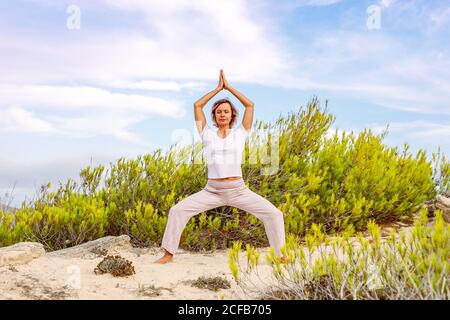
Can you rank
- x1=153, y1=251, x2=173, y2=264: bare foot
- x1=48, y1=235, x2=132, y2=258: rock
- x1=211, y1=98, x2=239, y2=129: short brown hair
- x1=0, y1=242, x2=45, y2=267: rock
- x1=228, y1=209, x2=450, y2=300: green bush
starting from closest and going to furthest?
x1=228, y1=209, x2=450, y2=300: green bush
x1=0, y1=242, x2=45, y2=267: rock
x1=153, y1=251, x2=173, y2=264: bare foot
x1=211, y1=98, x2=239, y2=129: short brown hair
x1=48, y1=235, x2=132, y2=258: rock

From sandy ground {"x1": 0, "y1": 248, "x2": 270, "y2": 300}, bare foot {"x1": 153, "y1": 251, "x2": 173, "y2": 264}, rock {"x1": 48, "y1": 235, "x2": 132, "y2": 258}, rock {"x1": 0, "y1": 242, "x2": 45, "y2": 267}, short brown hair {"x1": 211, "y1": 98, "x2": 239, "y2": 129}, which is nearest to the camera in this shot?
sandy ground {"x1": 0, "y1": 248, "x2": 270, "y2": 300}

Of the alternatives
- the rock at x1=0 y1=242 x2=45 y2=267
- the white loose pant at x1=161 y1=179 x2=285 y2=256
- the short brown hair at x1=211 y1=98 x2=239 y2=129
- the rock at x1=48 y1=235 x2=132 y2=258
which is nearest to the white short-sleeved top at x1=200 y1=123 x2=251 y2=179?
the white loose pant at x1=161 y1=179 x2=285 y2=256

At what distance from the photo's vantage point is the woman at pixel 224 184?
7.05 meters

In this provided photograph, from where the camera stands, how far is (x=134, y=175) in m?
9.79

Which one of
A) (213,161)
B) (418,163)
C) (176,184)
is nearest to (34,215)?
(176,184)

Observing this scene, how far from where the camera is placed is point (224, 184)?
702 centimetres

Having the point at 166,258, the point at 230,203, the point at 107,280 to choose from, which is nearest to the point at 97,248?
the point at 166,258

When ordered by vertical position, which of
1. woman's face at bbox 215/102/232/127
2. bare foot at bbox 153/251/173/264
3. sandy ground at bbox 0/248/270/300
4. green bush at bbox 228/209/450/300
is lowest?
sandy ground at bbox 0/248/270/300

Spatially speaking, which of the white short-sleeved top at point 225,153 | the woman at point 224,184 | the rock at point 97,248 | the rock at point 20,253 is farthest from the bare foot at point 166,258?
the rock at point 20,253

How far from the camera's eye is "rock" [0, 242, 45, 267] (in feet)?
22.9

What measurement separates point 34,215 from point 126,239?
1792 millimetres

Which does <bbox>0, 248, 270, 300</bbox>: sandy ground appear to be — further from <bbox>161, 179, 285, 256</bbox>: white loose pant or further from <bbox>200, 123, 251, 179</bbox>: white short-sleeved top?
<bbox>200, 123, 251, 179</bbox>: white short-sleeved top

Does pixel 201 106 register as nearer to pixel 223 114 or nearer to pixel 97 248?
pixel 223 114
